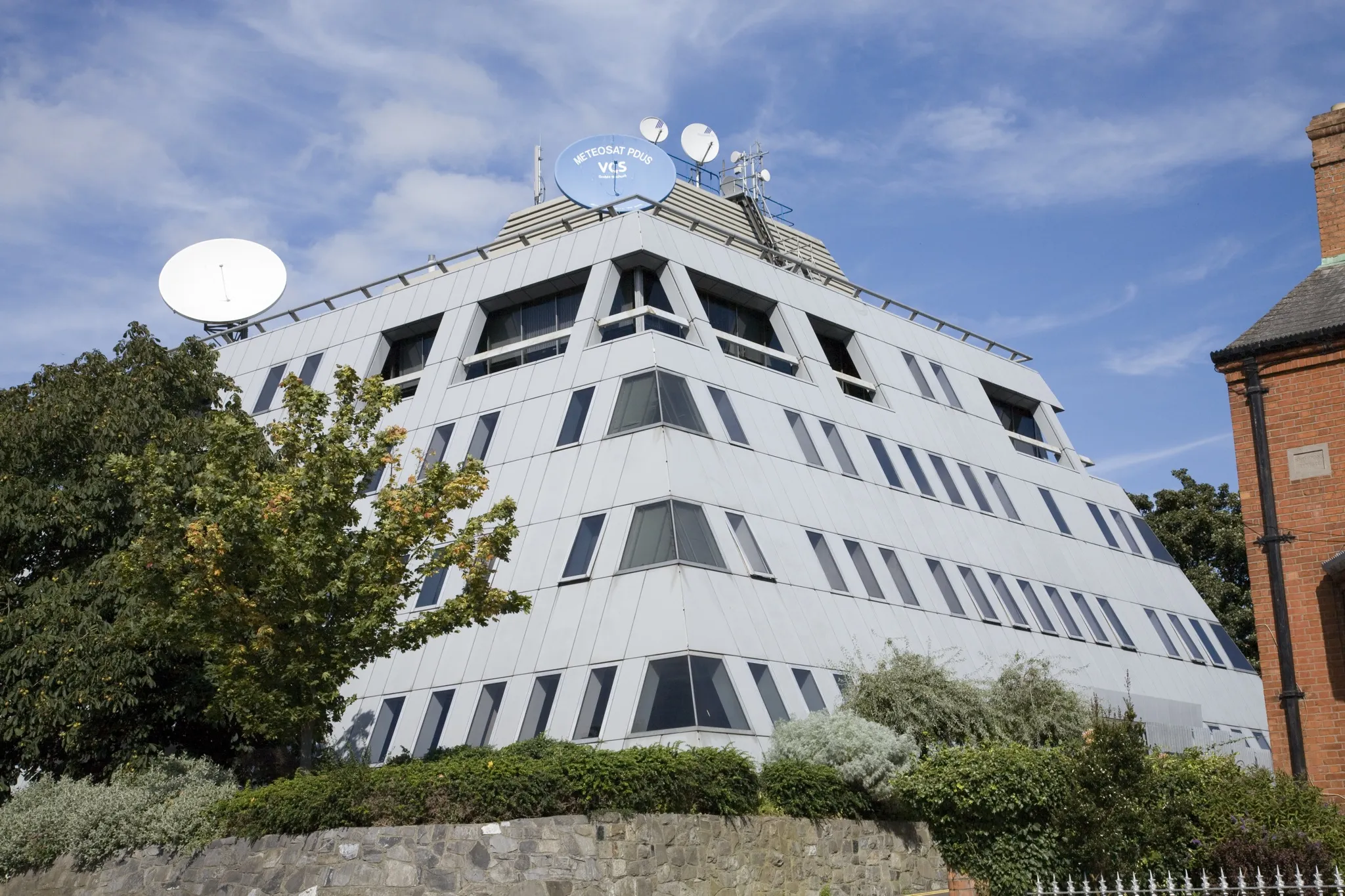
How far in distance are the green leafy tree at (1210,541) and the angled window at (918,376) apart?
2577 cm

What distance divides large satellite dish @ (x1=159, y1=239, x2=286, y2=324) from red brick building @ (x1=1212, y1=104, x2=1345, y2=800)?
32148 millimetres

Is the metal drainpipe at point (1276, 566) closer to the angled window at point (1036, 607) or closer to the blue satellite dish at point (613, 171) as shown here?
the angled window at point (1036, 607)

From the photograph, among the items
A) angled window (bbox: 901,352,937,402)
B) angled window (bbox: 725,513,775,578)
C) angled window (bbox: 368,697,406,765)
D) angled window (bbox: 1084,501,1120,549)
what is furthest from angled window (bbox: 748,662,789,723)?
angled window (bbox: 1084,501,1120,549)

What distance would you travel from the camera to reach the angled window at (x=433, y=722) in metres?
33.5

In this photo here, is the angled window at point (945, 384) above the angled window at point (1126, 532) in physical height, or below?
above

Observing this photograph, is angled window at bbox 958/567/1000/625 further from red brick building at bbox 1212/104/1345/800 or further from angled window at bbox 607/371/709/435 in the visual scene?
red brick building at bbox 1212/104/1345/800

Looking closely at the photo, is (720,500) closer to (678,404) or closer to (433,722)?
(678,404)

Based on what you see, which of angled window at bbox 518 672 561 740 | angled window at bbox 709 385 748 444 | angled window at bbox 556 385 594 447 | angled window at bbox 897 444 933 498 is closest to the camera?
angled window at bbox 518 672 561 740

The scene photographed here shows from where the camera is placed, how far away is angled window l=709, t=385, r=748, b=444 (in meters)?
37.1

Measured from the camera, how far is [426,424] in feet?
134

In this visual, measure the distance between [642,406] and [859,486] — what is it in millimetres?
7444

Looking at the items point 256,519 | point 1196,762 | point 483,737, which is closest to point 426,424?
point 483,737

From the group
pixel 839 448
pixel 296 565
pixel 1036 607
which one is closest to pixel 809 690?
pixel 839 448

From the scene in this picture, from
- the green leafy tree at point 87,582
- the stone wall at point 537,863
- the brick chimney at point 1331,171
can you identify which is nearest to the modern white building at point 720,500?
the stone wall at point 537,863
